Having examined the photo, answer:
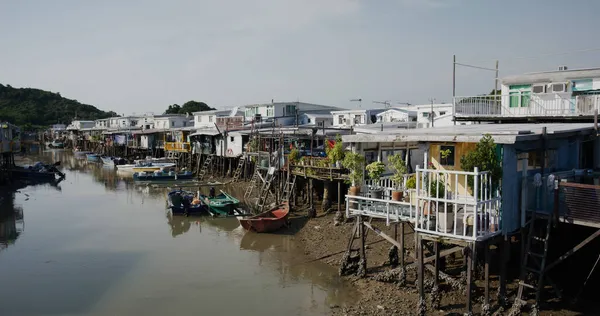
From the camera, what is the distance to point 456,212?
11.8 metres

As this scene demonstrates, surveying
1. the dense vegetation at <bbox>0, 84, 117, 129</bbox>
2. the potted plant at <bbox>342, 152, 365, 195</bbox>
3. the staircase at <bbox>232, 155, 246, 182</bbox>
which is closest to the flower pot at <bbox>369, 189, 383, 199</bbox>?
the potted plant at <bbox>342, 152, 365, 195</bbox>

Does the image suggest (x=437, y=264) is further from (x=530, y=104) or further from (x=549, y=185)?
(x=530, y=104)

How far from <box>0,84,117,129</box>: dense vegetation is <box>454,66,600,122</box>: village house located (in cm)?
11546

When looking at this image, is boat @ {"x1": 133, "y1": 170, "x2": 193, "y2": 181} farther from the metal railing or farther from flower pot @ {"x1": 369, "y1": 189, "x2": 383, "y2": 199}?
flower pot @ {"x1": 369, "y1": 189, "x2": 383, "y2": 199}

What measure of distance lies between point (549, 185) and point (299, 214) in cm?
1466

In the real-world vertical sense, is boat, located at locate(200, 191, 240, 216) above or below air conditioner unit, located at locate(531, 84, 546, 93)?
below

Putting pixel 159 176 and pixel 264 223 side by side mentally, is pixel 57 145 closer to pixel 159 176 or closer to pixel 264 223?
pixel 159 176

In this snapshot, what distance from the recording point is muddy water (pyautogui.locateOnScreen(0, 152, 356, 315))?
15.2 meters

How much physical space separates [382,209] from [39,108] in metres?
144

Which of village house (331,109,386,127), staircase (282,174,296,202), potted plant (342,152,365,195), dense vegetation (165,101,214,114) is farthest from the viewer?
dense vegetation (165,101,214,114)

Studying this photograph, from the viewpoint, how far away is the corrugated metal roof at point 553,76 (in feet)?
66.2

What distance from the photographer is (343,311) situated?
1387 centimetres

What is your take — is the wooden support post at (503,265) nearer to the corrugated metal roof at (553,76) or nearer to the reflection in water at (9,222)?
the corrugated metal roof at (553,76)

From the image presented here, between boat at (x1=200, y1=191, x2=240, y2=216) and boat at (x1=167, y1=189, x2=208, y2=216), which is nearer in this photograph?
boat at (x1=200, y1=191, x2=240, y2=216)
